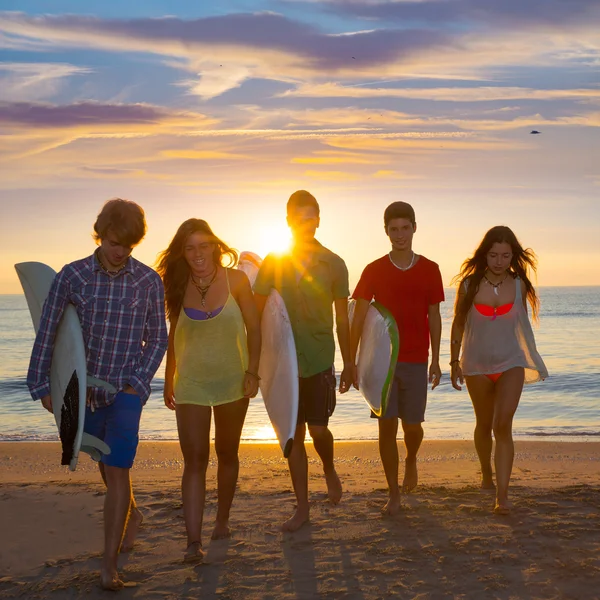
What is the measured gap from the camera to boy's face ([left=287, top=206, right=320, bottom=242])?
17.7 ft

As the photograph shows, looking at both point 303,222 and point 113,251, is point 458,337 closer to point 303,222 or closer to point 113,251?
point 303,222

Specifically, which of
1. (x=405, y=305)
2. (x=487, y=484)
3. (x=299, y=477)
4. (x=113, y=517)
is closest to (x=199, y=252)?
(x=113, y=517)

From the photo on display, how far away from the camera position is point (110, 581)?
4266mm

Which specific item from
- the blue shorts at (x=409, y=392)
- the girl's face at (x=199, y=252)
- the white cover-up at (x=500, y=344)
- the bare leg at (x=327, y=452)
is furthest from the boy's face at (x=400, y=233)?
the girl's face at (x=199, y=252)

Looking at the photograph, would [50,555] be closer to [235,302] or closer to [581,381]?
[235,302]

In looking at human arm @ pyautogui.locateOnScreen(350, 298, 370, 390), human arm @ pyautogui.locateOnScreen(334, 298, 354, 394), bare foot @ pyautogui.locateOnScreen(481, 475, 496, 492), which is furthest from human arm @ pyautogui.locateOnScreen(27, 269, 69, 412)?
bare foot @ pyautogui.locateOnScreen(481, 475, 496, 492)

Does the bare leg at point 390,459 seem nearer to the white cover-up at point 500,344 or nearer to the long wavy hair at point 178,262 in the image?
the white cover-up at point 500,344

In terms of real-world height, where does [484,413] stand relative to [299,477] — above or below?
above

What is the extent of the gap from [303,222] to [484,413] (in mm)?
2097

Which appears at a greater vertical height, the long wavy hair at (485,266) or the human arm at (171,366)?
the long wavy hair at (485,266)

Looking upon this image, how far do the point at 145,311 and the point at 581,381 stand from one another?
672 inches

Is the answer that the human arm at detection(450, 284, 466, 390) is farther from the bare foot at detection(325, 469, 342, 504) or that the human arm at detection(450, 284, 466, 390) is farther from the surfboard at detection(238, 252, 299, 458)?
the surfboard at detection(238, 252, 299, 458)

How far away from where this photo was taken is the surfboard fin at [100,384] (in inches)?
165

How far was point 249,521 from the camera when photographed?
5578 millimetres
